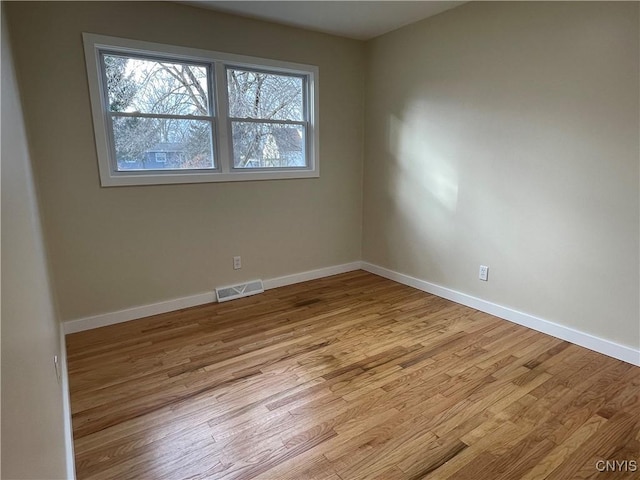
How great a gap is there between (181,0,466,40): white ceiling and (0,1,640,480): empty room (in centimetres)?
4

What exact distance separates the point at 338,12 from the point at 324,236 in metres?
2.13

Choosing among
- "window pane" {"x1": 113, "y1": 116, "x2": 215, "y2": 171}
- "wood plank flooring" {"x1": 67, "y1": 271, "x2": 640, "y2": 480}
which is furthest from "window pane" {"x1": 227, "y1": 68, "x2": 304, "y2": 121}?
"wood plank flooring" {"x1": 67, "y1": 271, "x2": 640, "y2": 480}

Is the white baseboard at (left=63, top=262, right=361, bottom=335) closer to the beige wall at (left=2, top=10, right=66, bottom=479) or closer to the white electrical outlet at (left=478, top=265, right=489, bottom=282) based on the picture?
the white electrical outlet at (left=478, top=265, right=489, bottom=282)

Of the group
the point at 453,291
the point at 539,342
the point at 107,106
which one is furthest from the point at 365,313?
the point at 107,106

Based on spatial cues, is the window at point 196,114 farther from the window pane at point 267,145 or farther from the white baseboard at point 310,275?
the white baseboard at point 310,275

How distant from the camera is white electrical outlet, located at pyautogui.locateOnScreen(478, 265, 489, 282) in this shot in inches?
123

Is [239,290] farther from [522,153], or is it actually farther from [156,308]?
[522,153]

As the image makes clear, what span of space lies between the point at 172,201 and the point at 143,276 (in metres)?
0.68

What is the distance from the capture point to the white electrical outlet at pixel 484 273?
311 cm

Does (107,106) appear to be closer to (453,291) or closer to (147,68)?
(147,68)

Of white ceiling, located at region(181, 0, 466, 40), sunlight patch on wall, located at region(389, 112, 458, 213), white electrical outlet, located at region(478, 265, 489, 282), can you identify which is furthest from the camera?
sunlight patch on wall, located at region(389, 112, 458, 213)

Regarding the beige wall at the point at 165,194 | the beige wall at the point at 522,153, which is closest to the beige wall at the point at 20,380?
the beige wall at the point at 165,194

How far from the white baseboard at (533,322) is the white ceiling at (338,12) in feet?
7.99

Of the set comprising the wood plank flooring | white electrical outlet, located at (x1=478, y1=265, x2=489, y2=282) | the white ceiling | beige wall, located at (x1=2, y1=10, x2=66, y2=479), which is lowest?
the wood plank flooring
